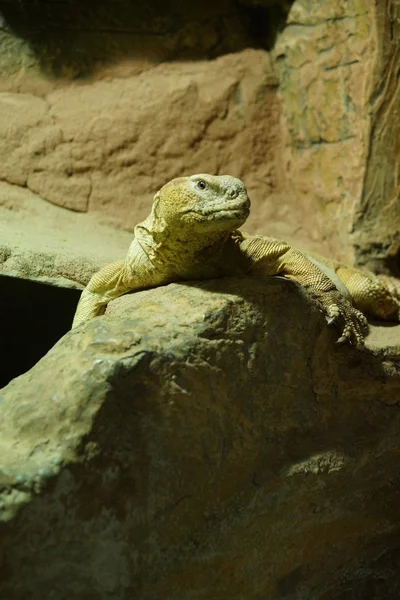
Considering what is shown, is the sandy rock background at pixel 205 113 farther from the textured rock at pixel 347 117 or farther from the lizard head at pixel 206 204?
the lizard head at pixel 206 204

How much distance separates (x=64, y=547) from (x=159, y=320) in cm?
122

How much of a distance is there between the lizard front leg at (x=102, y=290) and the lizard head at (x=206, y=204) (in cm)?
82

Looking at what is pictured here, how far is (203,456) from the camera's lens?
3.77 meters

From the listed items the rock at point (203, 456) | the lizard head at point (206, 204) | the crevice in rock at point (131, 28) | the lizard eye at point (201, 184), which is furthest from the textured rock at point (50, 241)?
the lizard eye at point (201, 184)

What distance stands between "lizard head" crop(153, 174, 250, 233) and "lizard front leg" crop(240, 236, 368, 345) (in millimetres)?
559

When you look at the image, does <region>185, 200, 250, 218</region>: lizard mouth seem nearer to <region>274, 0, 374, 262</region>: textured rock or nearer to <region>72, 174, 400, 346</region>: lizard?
<region>72, 174, 400, 346</region>: lizard

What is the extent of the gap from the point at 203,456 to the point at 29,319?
4.06 m

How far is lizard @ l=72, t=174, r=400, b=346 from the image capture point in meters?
3.88

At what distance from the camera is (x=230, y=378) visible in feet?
12.7

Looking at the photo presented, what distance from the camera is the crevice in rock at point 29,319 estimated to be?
6914 mm

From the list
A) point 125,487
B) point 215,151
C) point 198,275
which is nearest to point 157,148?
point 215,151

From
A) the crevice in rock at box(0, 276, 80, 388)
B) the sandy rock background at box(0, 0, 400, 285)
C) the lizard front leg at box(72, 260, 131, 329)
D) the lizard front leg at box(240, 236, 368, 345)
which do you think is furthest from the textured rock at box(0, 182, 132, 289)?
the lizard front leg at box(240, 236, 368, 345)

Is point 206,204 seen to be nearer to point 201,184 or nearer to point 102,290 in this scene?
point 201,184

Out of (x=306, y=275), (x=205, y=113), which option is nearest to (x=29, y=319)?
(x=205, y=113)
